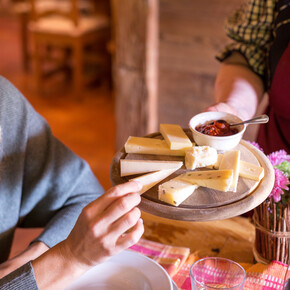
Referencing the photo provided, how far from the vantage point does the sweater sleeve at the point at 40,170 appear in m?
1.15

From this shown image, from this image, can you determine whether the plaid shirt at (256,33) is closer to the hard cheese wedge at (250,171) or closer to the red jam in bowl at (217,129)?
the red jam in bowl at (217,129)

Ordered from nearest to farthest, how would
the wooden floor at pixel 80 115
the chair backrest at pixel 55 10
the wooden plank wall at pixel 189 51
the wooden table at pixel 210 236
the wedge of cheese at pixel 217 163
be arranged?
the wedge of cheese at pixel 217 163
the wooden table at pixel 210 236
the wooden plank wall at pixel 189 51
the wooden floor at pixel 80 115
the chair backrest at pixel 55 10

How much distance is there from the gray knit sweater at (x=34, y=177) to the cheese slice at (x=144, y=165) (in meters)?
0.27

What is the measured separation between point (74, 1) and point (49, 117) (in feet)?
3.76

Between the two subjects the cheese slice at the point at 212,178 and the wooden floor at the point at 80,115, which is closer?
the cheese slice at the point at 212,178

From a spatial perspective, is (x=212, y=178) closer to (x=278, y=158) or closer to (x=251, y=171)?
(x=251, y=171)

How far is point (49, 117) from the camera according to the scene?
425cm

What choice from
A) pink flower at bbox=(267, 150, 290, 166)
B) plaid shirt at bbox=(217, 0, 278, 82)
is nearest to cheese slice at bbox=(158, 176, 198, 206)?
pink flower at bbox=(267, 150, 290, 166)

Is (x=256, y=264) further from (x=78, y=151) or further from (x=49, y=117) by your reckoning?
(x=49, y=117)

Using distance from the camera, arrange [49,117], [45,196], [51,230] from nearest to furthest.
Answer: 1. [51,230]
2. [45,196]
3. [49,117]

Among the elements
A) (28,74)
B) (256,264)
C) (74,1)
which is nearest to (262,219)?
(256,264)

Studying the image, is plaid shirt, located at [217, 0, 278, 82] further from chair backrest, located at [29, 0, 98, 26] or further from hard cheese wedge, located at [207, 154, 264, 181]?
chair backrest, located at [29, 0, 98, 26]

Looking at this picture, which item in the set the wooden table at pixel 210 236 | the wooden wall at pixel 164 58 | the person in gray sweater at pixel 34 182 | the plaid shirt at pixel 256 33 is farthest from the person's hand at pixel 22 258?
the wooden wall at pixel 164 58

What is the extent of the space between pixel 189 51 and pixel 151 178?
7.99ft
